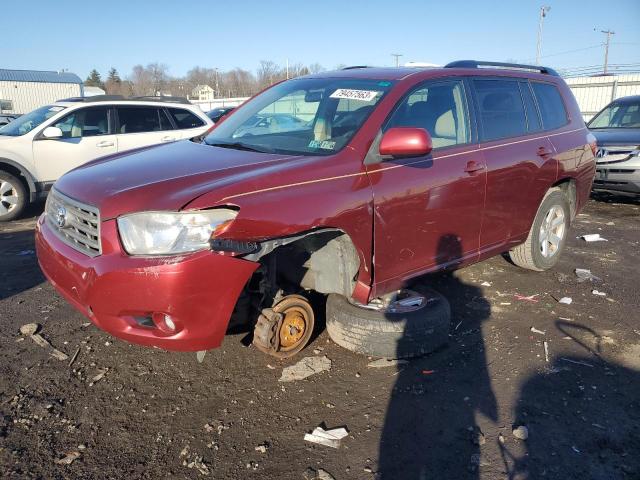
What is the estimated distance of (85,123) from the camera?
26.2 ft

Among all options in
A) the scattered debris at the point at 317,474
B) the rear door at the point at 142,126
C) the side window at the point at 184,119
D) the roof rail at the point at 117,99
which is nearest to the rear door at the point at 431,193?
the scattered debris at the point at 317,474

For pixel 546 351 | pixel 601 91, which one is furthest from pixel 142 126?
pixel 601 91

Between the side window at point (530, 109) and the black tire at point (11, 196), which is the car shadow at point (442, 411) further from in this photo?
the black tire at point (11, 196)

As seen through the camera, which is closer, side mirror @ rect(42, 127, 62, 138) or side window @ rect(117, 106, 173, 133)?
side mirror @ rect(42, 127, 62, 138)

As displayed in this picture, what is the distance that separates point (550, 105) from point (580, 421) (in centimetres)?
333

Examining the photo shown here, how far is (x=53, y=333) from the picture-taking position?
3.79m

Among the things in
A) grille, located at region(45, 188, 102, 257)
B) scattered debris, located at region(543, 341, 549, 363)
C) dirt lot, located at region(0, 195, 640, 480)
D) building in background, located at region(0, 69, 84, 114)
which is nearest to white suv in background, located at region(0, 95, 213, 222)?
dirt lot, located at region(0, 195, 640, 480)

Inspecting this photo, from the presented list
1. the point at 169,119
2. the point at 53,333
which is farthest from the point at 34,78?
the point at 53,333

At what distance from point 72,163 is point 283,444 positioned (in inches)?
264

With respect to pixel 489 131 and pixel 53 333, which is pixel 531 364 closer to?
pixel 489 131

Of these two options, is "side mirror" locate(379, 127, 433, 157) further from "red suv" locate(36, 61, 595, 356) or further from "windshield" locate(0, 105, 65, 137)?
"windshield" locate(0, 105, 65, 137)

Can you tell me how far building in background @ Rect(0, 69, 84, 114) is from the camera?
1828 inches

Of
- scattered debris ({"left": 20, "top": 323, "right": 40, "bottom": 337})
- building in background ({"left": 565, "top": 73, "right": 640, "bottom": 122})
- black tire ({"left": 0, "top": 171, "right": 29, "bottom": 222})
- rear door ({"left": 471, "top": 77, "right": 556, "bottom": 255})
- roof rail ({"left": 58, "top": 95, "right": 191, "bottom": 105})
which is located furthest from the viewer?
building in background ({"left": 565, "top": 73, "right": 640, "bottom": 122})

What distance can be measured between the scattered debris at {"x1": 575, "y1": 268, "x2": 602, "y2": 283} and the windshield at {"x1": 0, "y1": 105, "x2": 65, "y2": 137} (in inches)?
299
